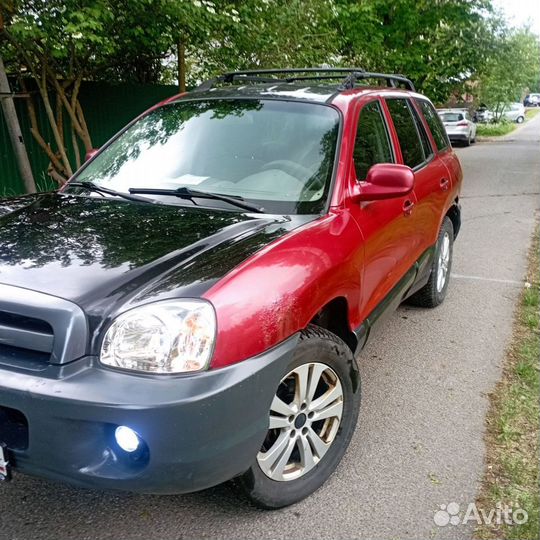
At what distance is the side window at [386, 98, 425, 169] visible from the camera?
3.95 meters

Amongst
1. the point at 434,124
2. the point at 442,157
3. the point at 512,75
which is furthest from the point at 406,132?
the point at 512,75

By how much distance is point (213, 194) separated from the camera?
9.90 ft

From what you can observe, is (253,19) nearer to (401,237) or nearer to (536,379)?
(401,237)

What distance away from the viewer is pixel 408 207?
3713 mm

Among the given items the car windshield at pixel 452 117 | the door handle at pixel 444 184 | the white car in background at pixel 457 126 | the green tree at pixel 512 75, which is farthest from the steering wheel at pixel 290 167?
the green tree at pixel 512 75

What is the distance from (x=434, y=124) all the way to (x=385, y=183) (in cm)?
233

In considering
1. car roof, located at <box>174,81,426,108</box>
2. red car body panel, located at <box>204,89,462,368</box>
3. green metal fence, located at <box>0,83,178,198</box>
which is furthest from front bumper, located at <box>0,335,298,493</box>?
green metal fence, located at <box>0,83,178,198</box>

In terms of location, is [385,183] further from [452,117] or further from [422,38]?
[452,117]

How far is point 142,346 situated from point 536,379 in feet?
9.35

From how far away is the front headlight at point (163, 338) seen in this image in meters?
1.97

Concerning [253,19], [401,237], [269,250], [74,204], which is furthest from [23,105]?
[269,250]

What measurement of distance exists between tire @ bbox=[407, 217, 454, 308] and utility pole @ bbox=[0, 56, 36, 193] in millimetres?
5151

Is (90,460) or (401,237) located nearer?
(90,460)

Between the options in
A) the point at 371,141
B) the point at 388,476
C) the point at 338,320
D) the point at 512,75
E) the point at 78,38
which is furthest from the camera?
the point at 512,75
